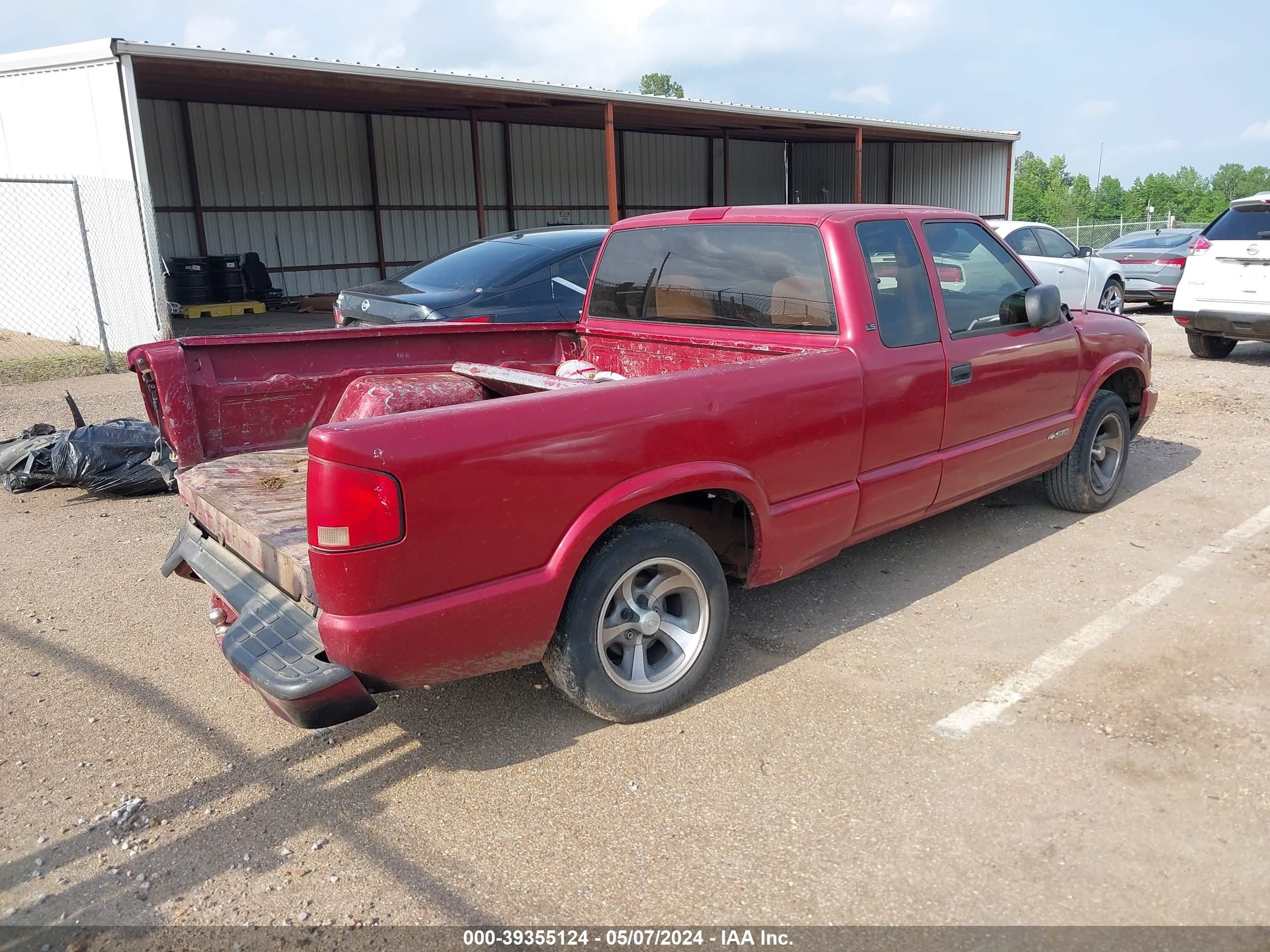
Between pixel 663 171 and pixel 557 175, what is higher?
pixel 663 171

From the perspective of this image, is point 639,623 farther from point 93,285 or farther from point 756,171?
point 756,171

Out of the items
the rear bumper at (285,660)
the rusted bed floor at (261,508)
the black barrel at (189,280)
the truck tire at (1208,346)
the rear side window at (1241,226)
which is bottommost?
the truck tire at (1208,346)

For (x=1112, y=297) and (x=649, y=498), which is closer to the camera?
(x=649, y=498)

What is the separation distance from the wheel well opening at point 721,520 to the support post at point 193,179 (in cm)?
1695

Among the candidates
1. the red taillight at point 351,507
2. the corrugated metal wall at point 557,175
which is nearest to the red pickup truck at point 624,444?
the red taillight at point 351,507

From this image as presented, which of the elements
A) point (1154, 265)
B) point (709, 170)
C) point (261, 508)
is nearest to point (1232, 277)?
point (1154, 265)

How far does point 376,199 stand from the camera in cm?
2055

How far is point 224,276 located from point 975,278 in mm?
16123

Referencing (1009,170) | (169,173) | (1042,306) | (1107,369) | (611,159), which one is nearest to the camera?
(1042,306)

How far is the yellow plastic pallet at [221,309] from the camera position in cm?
1695

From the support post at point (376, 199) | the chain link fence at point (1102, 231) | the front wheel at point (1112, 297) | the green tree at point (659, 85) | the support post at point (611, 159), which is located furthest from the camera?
the green tree at point (659, 85)

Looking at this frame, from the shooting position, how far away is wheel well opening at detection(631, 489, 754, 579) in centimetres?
367

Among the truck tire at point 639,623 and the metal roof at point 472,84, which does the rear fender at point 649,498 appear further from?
the metal roof at point 472,84

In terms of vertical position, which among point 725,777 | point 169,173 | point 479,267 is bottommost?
point 725,777
